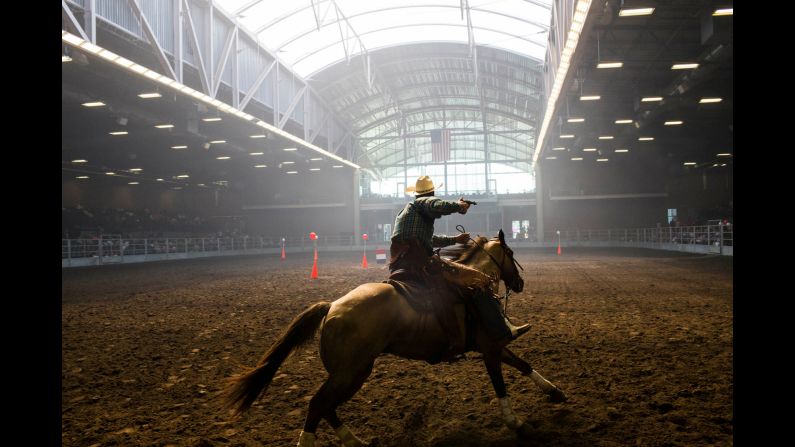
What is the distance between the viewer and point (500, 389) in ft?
14.1

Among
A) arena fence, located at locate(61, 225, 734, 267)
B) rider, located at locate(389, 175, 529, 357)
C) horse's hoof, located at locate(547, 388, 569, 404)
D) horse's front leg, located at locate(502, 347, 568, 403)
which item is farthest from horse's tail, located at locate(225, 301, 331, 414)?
arena fence, located at locate(61, 225, 734, 267)

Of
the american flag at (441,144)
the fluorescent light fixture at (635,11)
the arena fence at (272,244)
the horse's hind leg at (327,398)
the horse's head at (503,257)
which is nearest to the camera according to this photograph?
the horse's hind leg at (327,398)

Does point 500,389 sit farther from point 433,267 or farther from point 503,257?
point 503,257

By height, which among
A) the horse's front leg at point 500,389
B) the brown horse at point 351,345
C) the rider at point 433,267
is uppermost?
the rider at point 433,267

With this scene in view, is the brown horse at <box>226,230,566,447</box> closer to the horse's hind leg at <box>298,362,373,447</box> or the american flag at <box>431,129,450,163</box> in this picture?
the horse's hind leg at <box>298,362,373,447</box>

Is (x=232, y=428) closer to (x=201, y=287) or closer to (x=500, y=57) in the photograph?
(x=201, y=287)

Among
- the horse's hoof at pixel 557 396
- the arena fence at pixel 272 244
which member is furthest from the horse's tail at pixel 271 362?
the arena fence at pixel 272 244

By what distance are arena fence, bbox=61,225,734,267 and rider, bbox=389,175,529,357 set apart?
28.9 feet

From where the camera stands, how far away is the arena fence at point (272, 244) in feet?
81.8

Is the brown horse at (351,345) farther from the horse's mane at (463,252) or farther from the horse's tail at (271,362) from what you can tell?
the horse's mane at (463,252)

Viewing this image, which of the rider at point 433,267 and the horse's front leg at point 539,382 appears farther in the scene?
the horse's front leg at point 539,382

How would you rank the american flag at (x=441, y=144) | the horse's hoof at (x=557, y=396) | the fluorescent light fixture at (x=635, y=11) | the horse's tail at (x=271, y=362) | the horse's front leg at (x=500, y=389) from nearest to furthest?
the horse's tail at (x=271, y=362) < the horse's front leg at (x=500, y=389) < the horse's hoof at (x=557, y=396) < the fluorescent light fixture at (x=635, y=11) < the american flag at (x=441, y=144)

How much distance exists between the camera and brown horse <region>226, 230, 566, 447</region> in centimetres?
360
